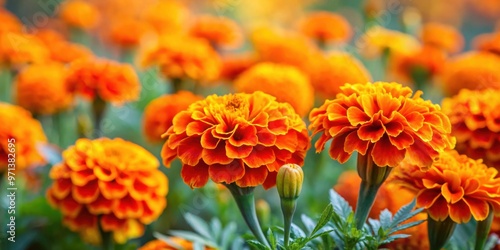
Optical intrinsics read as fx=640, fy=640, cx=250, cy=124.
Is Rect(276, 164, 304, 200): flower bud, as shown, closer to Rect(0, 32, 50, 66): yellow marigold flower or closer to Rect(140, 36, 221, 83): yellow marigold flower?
Rect(140, 36, 221, 83): yellow marigold flower

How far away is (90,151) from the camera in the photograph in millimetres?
967

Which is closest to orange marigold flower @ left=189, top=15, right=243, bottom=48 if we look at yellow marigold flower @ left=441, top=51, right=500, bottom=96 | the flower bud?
yellow marigold flower @ left=441, top=51, right=500, bottom=96

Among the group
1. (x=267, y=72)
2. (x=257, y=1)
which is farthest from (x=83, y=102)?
(x=257, y=1)

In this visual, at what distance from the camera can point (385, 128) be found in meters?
0.70

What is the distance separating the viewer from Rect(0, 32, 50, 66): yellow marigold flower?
144 cm

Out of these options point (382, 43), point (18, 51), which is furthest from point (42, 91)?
point (382, 43)

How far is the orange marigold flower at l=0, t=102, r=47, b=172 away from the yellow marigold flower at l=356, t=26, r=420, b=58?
2.89ft

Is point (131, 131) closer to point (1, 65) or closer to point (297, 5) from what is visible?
point (1, 65)

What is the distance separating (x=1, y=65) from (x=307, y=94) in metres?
0.74

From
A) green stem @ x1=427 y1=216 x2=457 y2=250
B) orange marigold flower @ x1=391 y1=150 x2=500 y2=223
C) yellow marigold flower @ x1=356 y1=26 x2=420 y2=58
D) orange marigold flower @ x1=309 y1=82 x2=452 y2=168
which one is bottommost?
yellow marigold flower @ x1=356 y1=26 x2=420 y2=58

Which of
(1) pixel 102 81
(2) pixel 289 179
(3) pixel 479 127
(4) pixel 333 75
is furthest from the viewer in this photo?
(4) pixel 333 75

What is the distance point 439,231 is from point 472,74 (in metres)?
0.66

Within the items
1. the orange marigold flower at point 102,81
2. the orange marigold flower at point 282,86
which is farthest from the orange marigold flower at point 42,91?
the orange marigold flower at point 282,86

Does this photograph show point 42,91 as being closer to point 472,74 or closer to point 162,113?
point 162,113
